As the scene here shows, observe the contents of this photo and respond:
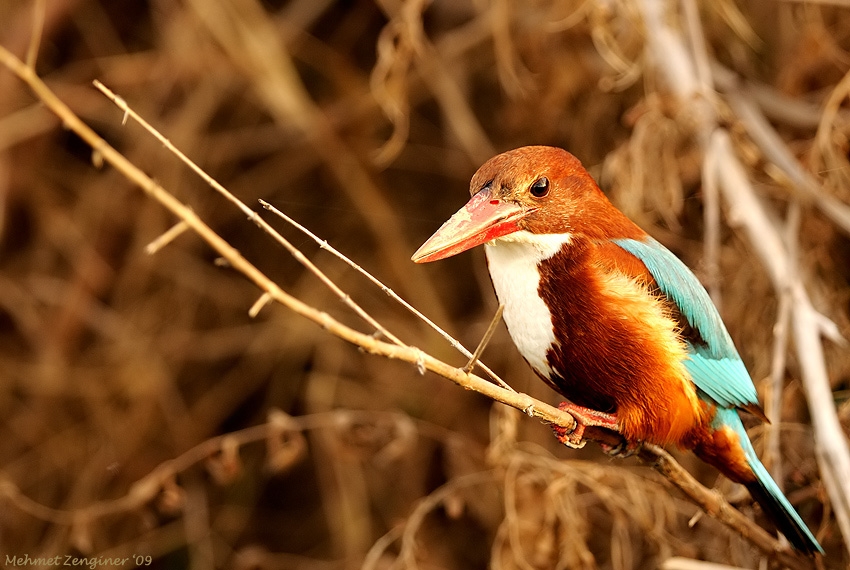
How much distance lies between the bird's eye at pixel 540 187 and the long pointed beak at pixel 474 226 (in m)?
0.03

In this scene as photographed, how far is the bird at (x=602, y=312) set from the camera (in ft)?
3.88

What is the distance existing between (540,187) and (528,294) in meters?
0.15

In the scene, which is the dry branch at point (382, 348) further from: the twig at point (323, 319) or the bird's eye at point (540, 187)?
the bird's eye at point (540, 187)

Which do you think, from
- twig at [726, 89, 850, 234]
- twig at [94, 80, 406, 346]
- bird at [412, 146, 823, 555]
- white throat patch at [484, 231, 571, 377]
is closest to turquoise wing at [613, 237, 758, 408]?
bird at [412, 146, 823, 555]

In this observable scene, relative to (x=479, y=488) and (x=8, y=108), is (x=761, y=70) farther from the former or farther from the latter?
(x=8, y=108)

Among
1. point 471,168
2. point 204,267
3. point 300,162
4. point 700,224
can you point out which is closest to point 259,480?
point 204,267

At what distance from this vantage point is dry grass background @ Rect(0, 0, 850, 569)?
251 cm

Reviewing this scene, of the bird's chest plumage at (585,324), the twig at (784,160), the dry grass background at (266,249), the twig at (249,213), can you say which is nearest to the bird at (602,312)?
the bird's chest plumage at (585,324)

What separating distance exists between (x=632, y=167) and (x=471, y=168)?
119 centimetres

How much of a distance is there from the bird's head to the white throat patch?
2cm

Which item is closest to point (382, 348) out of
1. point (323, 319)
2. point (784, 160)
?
point (323, 319)

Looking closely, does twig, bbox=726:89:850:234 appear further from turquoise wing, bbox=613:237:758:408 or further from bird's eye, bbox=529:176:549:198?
bird's eye, bbox=529:176:549:198

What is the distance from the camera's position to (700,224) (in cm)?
196

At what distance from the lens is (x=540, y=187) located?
1.19 metres
